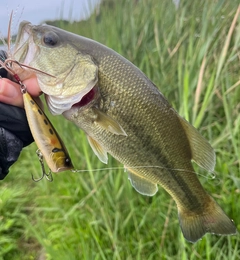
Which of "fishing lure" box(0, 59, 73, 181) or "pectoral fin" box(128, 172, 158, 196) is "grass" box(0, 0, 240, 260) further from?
"fishing lure" box(0, 59, 73, 181)

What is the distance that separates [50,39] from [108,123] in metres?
0.40

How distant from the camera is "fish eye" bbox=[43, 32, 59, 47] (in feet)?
4.70

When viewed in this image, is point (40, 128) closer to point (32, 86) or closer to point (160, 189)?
point (32, 86)

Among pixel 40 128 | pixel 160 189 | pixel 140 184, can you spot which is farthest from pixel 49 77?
pixel 160 189

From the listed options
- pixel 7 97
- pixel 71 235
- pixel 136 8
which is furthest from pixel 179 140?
pixel 136 8

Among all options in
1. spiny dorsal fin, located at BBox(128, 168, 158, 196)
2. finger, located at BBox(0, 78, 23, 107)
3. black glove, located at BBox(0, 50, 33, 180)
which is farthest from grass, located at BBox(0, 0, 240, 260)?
finger, located at BBox(0, 78, 23, 107)

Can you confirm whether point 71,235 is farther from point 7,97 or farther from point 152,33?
point 152,33

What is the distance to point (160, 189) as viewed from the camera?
229 cm

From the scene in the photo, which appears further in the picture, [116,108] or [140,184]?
[140,184]

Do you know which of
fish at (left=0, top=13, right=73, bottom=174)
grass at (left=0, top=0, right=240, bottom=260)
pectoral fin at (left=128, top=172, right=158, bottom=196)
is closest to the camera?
fish at (left=0, top=13, right=73, bottom=174)

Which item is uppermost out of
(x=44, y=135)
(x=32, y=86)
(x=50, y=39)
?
(x=50, y=39)

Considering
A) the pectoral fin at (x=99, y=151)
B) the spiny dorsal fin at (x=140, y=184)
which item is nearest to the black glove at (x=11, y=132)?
the pectoral fin at (x=99, y=151)

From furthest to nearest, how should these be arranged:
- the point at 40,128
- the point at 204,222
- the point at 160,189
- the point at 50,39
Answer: the point at 160,189 < the point at 204,222 < the point at 50,39 < the point at 40,128

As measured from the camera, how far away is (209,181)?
221cm
